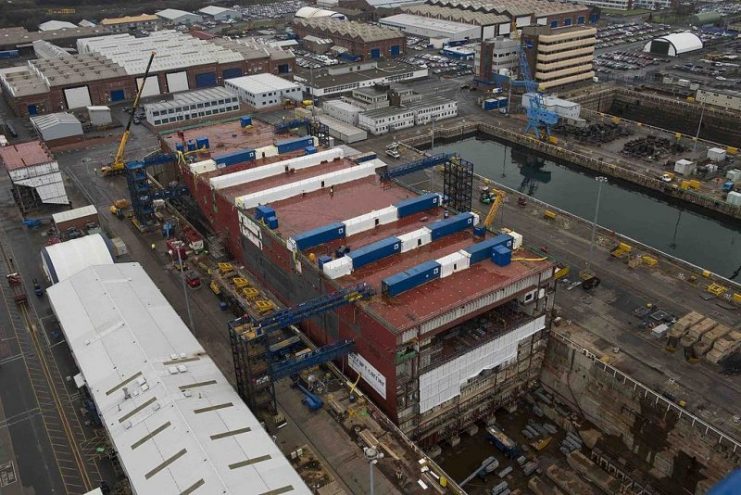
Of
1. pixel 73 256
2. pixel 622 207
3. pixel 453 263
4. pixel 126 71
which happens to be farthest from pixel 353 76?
pixel 453 263

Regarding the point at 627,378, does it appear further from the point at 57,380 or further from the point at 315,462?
the point at 57,380

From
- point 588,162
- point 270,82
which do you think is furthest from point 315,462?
point 270,82

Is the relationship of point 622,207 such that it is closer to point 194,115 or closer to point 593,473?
point 593,473

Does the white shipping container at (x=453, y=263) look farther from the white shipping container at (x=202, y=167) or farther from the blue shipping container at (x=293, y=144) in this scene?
the white shipping container at (x=202, y=167)

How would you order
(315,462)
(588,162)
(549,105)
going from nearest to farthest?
(315,462)
(588,162)
(549,105)

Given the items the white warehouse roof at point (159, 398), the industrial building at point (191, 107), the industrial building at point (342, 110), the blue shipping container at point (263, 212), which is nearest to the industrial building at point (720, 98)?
the industrial building at point (342, 110)

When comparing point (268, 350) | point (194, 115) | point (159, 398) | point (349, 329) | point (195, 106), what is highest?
point (195, 106)

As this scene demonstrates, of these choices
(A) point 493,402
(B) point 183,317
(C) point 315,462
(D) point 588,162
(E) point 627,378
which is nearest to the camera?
(C) point 315,462
